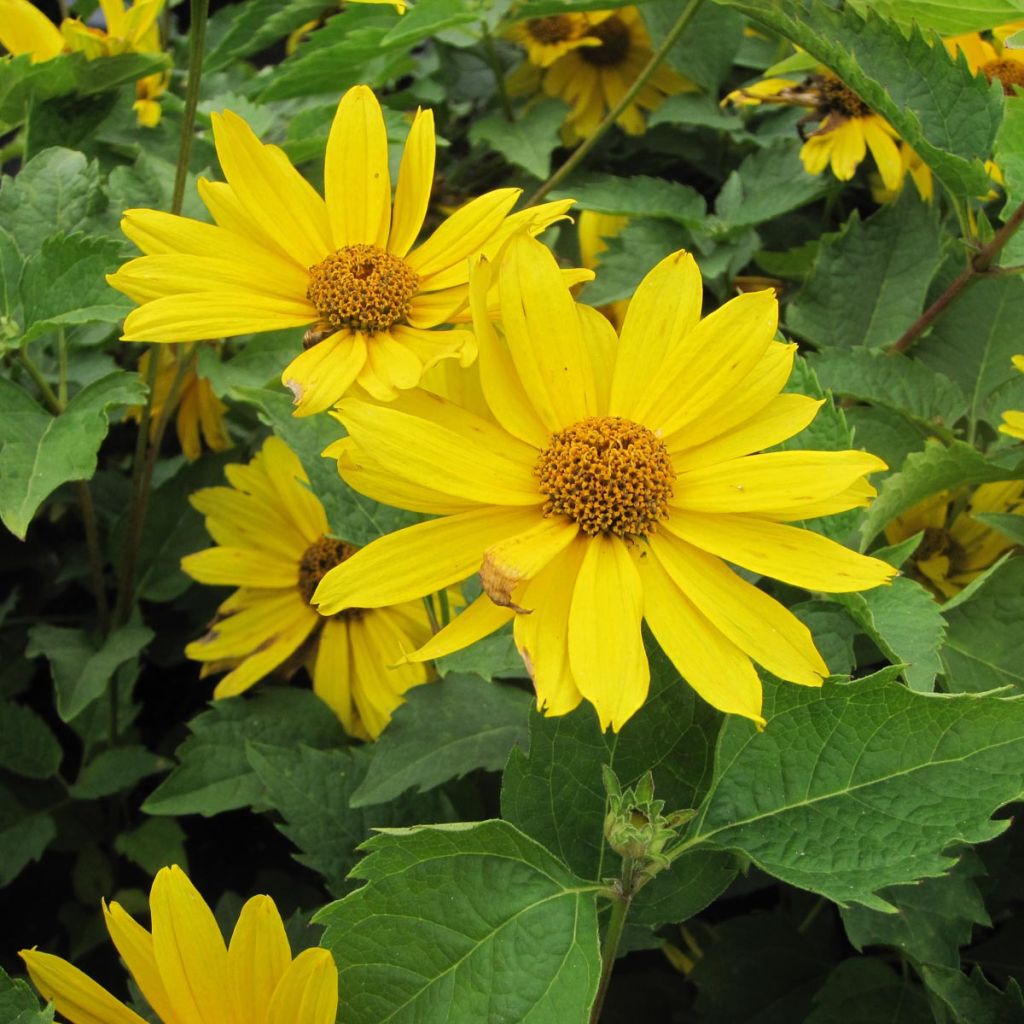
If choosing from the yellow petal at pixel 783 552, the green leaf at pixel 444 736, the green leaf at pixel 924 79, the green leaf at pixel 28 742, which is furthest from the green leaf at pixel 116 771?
the green leaf at pixel 924 79

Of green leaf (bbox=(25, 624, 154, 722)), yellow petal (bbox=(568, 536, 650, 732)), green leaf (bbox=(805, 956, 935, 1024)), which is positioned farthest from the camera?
green leaf (bbox=(25, 624, 154, 722))

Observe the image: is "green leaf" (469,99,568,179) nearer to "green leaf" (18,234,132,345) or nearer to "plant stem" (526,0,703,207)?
"plant stem" (526,0,703,207)

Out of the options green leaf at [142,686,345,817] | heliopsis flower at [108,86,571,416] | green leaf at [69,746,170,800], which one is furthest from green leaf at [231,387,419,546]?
green leaf at [69,746,170,800]

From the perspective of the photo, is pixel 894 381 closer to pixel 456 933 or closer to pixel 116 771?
pixel 456 933

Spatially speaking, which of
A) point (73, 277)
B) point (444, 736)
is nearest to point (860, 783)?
point (444, 736)

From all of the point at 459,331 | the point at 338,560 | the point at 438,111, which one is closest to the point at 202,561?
the point at 338,560

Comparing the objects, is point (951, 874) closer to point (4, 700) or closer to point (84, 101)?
point (4, 700)

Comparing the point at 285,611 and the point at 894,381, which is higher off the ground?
the point at 894,381
